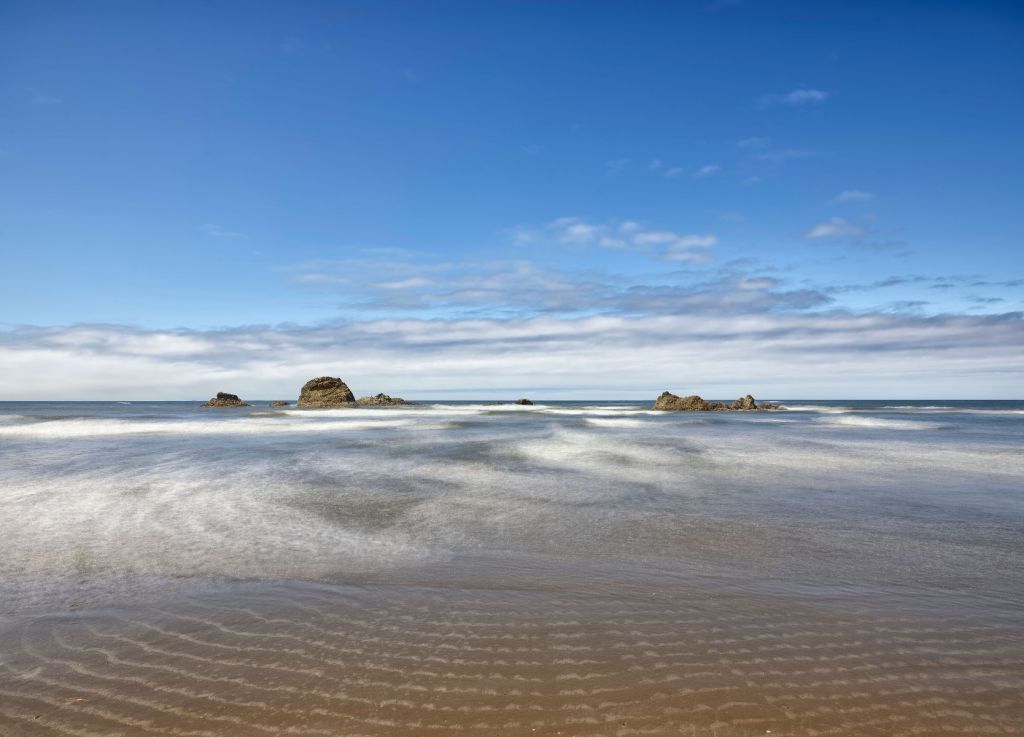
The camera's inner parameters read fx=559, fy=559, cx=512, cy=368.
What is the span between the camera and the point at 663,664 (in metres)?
3.85

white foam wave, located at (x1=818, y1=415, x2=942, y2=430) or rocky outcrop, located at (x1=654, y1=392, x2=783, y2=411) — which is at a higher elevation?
rocky outcrop, located at (x1=654, y1=392, x2=783, y2=411)

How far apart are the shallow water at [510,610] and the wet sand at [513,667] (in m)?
0.02

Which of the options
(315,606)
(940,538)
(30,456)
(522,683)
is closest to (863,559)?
(940,538)

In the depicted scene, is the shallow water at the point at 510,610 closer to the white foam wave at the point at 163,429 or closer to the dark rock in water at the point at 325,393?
the white foam wave at the point at 163,429

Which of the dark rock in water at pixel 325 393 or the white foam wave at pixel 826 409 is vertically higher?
the dark rock in water at pixel 325 393

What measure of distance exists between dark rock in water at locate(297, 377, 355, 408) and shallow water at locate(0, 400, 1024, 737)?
64669 mm

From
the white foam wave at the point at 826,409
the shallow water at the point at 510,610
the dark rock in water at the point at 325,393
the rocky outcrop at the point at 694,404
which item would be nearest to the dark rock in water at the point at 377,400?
the dark rock in water at the point at 325,393

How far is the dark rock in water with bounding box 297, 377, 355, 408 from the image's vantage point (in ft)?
243

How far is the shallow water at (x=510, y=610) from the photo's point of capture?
3345 mm

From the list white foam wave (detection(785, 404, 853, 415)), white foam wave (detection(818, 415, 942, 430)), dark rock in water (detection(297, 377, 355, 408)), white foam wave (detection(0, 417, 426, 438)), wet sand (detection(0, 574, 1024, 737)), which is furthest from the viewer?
dark rock in water (detection(297, 377, 355, 408))

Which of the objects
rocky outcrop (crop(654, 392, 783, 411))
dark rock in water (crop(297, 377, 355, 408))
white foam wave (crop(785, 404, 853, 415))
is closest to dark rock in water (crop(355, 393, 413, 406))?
dark rock in water (crop(297, 377, 355, 408))

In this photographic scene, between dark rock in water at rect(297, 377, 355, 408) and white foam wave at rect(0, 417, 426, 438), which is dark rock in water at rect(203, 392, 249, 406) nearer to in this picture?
dark rock in water at rect(297, 377, 355, 408)

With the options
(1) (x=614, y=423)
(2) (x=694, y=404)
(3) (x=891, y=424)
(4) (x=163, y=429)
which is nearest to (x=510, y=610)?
(4) (x=163, y=429)

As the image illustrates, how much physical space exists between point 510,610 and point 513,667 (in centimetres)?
107
